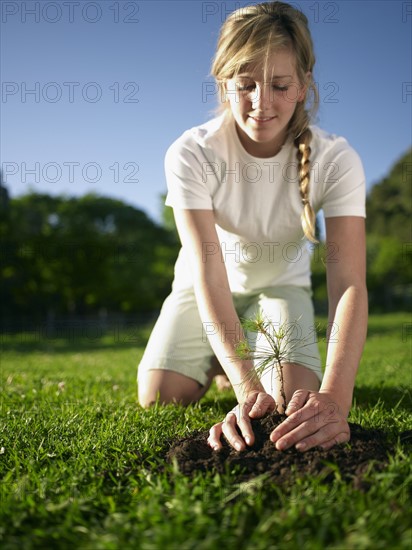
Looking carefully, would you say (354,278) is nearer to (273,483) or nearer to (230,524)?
(273,483)

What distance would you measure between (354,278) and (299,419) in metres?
1.12

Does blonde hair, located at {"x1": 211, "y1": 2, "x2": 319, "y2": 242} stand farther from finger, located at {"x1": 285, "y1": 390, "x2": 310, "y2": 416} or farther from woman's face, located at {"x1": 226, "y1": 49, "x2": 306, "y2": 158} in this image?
finger, located at {"x1": 285, "y1": 390, "x2": 310, "y2": 416}

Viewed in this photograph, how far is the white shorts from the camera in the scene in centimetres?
386

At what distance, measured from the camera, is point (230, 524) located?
1732mm

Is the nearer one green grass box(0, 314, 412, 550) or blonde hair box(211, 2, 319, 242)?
green grass box(0, 314, 412, 550)

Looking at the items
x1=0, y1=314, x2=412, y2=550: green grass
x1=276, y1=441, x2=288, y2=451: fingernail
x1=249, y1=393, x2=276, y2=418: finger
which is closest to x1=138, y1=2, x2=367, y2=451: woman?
x1=249, y1=393, x2=276, y2=418: finger

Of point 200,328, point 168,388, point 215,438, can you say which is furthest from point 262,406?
point 200,328

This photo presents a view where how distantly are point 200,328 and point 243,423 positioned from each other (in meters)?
1.72

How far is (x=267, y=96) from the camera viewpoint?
3160 millimetres

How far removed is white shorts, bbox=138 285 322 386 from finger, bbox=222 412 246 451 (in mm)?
1342

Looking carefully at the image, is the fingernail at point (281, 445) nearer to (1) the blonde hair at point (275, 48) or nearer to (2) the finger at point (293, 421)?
(2) the finger at point (293, 421)

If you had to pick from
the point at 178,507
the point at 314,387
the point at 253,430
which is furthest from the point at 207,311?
the point at 178,507

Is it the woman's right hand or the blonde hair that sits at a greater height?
the blonde hair

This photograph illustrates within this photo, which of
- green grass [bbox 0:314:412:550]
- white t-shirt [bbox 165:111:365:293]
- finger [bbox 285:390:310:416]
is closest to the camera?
green grass [bbox 0:314:412:550]
